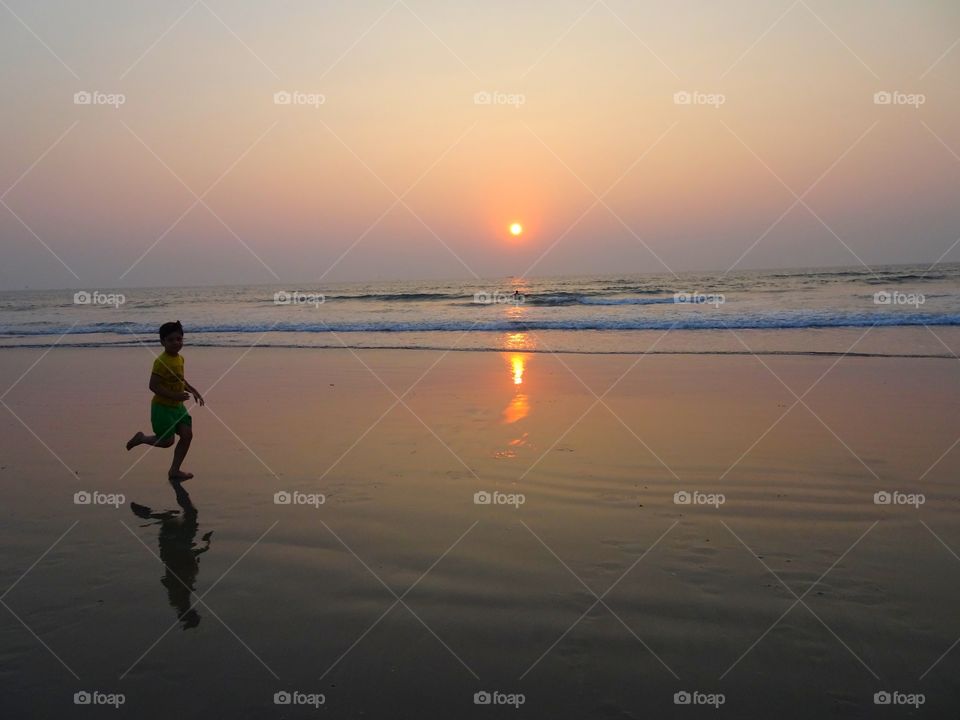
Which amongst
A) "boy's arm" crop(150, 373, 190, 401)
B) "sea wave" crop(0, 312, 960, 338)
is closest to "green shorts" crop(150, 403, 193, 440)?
"boy's arm" crop(150, 373, 190, 401)

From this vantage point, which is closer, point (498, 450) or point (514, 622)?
point (514, 622)

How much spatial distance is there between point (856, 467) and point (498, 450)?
3342 millimetres

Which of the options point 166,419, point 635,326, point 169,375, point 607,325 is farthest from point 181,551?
point 607,325

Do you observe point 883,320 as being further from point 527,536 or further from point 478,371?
point 527,536

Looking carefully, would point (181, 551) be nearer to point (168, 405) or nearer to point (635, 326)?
point (168, 405)

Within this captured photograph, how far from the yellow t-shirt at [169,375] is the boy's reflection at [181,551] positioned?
1.10 metres

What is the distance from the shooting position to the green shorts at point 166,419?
22.6ft

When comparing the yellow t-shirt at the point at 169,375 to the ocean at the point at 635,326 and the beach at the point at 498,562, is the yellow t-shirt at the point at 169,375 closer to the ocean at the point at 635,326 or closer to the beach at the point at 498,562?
the beach at the point at 498,562

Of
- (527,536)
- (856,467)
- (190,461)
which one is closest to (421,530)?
(527,536)

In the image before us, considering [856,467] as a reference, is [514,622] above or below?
below

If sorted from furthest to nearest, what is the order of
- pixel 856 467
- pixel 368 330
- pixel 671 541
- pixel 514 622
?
pixel 368 330, pixel 856 467, pixel 671 541, pixel 514 622

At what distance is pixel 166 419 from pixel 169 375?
1.40ft

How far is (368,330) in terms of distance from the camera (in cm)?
2445

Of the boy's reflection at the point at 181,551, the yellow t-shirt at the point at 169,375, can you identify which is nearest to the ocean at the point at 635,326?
the yellow t-shirt at the point at 169,375
